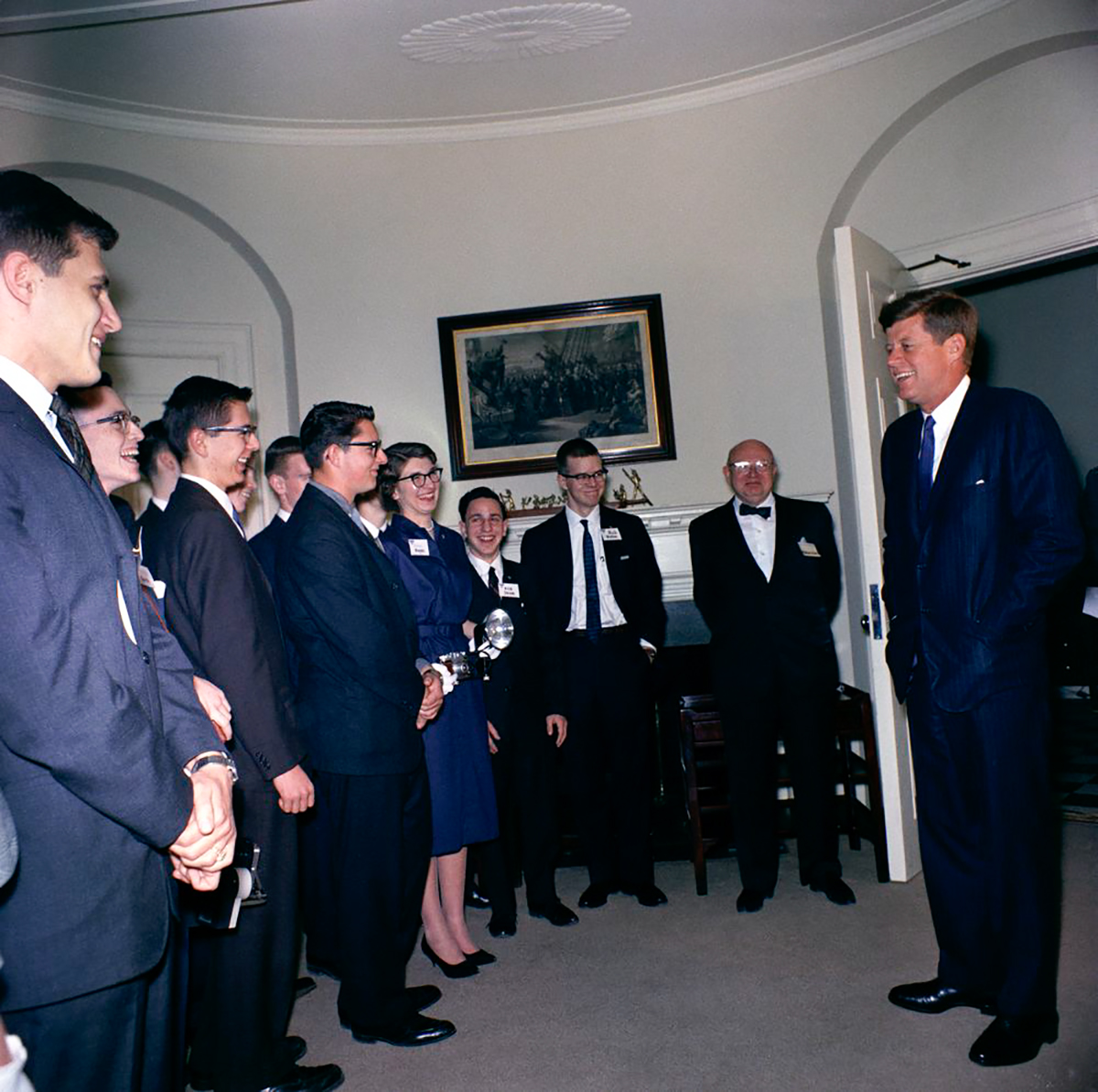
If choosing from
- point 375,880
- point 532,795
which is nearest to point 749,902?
point 532,795

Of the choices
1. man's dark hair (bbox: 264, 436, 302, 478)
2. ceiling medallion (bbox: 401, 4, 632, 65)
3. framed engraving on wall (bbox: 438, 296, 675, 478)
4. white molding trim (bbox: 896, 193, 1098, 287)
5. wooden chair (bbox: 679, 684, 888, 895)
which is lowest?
wooden chair (bbox: 679, 684, 888, 895)

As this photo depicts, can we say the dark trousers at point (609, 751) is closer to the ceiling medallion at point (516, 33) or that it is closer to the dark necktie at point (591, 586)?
the dark necktie at point (591, 586)

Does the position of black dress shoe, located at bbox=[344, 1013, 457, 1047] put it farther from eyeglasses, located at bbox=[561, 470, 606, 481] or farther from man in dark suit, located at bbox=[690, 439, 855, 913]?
eyeglasses, located at bbox=[561, 470, 606, 481]

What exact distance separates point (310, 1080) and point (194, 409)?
5.69 ft

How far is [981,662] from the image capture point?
2.56 meters

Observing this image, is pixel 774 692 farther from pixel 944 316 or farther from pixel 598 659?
pixel 944 316

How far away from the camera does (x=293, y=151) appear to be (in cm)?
544

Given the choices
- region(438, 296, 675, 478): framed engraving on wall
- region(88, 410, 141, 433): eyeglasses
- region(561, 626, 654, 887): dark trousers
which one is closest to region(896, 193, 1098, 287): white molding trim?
region(438, 296, 675, 478): framed engraving on wall

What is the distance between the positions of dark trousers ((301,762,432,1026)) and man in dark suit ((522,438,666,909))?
1.24 m

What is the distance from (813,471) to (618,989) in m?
2.98

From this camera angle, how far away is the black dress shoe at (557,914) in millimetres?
3850

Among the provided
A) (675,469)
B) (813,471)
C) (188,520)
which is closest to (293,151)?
(675,469)

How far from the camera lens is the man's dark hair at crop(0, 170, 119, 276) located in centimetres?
151

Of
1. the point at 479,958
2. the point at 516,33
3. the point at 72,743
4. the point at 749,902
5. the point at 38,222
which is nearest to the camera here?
the point at 72,743
